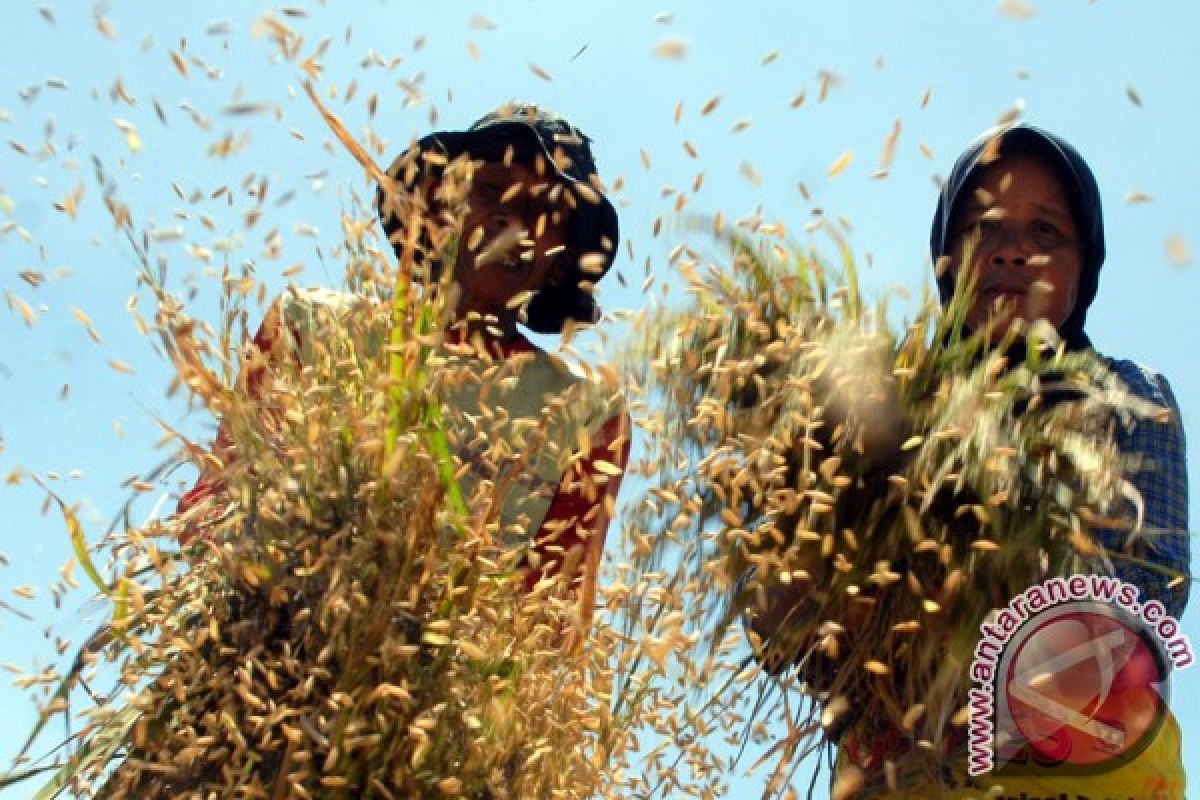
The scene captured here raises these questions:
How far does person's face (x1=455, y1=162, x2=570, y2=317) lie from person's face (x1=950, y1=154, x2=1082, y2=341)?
1.00m

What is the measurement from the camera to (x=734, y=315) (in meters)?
2.54

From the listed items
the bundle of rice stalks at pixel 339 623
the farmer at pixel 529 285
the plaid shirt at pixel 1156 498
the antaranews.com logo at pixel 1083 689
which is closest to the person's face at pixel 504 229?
the farmer at pixel 529 285

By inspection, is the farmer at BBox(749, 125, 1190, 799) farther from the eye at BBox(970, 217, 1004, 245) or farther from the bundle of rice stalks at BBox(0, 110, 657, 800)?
the bundle of rice stalks at BBox(0, 110, 657, 800)

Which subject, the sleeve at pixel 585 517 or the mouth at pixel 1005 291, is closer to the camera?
the sleeve at pixel 585 517

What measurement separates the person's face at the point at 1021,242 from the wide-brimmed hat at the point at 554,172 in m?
0.92

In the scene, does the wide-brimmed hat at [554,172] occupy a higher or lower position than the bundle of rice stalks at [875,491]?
higher

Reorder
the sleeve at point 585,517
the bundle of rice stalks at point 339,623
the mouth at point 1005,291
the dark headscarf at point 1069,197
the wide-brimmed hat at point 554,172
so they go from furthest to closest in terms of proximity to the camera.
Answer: the wide-brimmed hat at point 554,172 → the dark headscarf at point 1069,197 → the mouth at point 1005,291 → the sleeve at point 585,517 → the bundle of rice stalks at point 339,623

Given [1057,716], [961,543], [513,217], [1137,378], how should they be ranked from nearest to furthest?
[961,543], [1057,716], [1137,378], [513,217]

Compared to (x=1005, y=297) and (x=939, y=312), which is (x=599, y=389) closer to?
(x=939, y=312)

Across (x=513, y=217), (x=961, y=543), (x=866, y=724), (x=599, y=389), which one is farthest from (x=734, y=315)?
(x=513, y=217)

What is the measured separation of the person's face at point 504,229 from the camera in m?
3.36

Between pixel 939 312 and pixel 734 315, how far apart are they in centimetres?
36

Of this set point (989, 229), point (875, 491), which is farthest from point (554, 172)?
point (875, 491)

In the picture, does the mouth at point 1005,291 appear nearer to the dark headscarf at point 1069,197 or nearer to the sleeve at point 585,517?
the dark headscarf at point 1069,197
